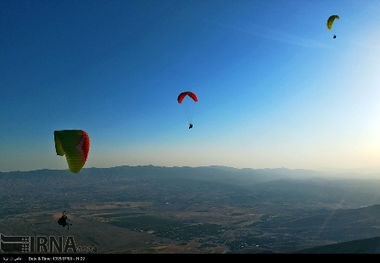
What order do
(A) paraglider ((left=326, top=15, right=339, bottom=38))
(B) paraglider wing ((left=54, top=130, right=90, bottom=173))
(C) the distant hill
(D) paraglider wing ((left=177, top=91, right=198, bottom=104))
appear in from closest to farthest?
(B) paraglider wing ((left=54, top=130, right=90, bottom=173)) → (D) paraglider wing ((left=177, top=91, right=198, bottom=104)) → (A) paraglider ((left=326, top=15, right=339, bottom=38)) → (C) the distant hill

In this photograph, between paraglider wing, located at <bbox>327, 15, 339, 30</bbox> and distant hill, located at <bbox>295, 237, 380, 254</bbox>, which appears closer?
paraglider wing, located at <bbox>327, 15, 339, 30</bbox>

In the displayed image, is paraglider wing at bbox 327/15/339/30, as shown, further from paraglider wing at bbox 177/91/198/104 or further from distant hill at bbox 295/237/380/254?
distant hill at bbox 295/237/380/254

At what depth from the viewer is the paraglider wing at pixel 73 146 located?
1675cm

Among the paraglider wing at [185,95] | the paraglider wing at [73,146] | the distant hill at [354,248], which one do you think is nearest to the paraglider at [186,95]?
the paraglider wing at [185,95]

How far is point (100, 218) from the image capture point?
12975cm

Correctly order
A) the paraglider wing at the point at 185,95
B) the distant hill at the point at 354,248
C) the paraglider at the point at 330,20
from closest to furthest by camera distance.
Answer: the paraglider wing at the point at 185,95
the paraglider at the point at 330,20
the distant hill at the point at 354,248

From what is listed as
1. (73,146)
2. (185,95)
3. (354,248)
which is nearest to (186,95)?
(185,95)

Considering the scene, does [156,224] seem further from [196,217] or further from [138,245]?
[138,245]

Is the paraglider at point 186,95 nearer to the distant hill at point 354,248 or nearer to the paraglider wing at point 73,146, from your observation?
the paraglider wing at point 73,146

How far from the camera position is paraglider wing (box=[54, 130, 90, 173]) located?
16750mm

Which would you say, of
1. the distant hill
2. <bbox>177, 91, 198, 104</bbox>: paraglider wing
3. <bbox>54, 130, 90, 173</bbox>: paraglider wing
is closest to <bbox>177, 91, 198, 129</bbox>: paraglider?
<bbox>177, 91, 198, 104</bbox>: paraglider wing
